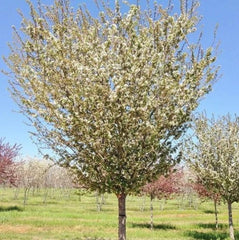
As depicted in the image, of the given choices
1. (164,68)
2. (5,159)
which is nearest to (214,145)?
(164,68)

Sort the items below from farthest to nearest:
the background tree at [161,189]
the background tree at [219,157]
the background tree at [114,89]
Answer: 1. the background tree at [161,189]
2. the background tree at [219,157]
3. the background tree at [114,89]

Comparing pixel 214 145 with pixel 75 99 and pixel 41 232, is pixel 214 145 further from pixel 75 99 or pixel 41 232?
pixel 75 99

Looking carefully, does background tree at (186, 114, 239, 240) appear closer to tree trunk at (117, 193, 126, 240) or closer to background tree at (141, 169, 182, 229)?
background tree at (141, 169, 182, 229)

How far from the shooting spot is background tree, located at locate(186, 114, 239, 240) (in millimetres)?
21734

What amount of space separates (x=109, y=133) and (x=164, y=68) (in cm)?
222

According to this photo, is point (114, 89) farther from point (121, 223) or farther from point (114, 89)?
point (121, 223)

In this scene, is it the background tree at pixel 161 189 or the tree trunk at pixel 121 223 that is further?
the background tree at pixel 161 189

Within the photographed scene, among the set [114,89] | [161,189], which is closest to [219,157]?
[161,189]

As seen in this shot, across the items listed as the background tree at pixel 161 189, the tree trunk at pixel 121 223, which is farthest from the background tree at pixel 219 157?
the tree trunk at pixel 121 223

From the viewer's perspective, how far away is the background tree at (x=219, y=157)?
71.3 ft

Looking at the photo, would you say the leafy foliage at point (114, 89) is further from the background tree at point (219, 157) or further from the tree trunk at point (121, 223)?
the background tree at point (219, 157)

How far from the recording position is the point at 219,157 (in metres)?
22.4

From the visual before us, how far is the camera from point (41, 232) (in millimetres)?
24828

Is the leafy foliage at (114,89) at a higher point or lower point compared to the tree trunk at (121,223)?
higher
